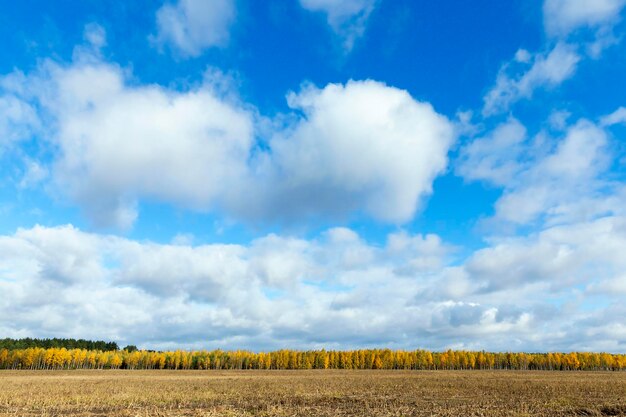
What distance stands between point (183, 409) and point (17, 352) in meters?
195

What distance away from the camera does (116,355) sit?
195 m

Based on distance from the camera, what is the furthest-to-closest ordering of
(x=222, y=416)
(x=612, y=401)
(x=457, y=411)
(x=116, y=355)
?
(x=116, y=355) → (x=612, y=401) → (x=457, y=411) → (x=222, y=416)

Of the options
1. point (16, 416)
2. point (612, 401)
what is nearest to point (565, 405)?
point (612, 401)

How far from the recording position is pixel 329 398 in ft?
135

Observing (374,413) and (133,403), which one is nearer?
(374,413)

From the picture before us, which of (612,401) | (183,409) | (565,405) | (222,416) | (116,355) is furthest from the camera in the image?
(116,355)

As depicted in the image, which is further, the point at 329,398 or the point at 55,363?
the point at 55,363

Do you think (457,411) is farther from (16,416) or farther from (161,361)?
(161,361)

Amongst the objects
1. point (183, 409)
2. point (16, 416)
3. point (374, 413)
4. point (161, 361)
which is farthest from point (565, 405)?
point (161, 361)

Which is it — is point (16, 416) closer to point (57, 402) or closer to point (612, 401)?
point (57, 402)

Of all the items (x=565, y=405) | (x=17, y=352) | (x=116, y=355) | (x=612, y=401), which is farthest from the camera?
(x=116, y=355)

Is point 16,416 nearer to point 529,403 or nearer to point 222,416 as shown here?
point 222,416

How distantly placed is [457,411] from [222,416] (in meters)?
16.9

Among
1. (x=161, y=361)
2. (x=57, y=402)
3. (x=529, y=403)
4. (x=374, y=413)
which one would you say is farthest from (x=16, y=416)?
(x=161, y=361)
